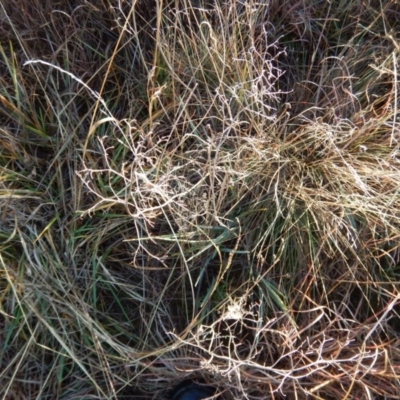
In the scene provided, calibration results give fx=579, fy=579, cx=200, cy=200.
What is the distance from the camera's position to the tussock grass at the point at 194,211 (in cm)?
110

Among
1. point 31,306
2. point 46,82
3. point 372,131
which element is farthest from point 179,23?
point 31,306

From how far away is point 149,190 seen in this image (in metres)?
1.03

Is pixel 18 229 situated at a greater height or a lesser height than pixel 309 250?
greater

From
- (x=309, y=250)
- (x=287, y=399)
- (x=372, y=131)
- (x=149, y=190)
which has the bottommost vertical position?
(x=287, y=399)

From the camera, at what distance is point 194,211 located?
3.57 feet

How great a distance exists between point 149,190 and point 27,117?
32 centimetres

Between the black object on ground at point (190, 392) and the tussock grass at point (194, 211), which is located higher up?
the tussock grass at point (194, 211)

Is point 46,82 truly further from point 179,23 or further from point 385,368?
point 385,368

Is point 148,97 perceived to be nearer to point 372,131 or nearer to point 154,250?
point 154,250

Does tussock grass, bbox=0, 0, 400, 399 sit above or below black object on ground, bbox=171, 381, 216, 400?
above

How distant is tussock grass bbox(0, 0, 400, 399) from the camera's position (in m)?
→ 1.10

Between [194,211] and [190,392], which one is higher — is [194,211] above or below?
above

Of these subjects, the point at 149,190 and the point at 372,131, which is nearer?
the point at 149,190

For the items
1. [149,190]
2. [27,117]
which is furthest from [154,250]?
[27,117]
